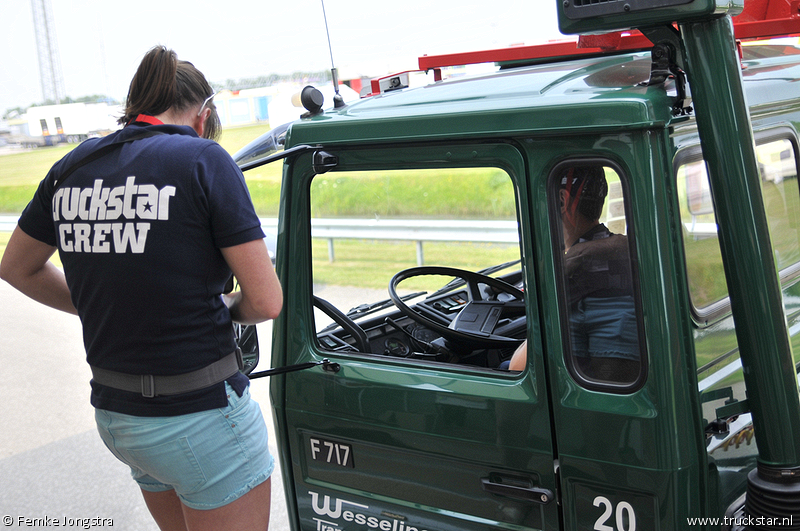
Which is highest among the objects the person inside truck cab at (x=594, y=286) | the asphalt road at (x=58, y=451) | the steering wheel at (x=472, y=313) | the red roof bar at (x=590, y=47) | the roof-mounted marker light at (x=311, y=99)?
the red roof bar at (x=590, y=47)

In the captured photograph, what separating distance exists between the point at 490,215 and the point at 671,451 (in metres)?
8.17

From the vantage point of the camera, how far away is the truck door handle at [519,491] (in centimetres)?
172

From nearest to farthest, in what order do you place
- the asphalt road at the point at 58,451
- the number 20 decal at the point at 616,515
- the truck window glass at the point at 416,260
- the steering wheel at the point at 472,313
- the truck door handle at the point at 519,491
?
1. the number 20 decal at the point at 616,515
2. the truck door handle at the point at 519,491
3. the steering wheel at the point at 472,313
4. the truck window glass at the point at 416,260
5. the asphalt road at the point at 58,451

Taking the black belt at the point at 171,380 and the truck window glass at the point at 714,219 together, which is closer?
the truck window glass at the point at 714,219

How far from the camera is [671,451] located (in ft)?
5.00

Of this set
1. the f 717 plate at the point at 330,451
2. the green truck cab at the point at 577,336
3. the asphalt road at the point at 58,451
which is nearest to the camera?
the green truck cab at the point at 577,336

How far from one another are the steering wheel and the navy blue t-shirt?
68cm

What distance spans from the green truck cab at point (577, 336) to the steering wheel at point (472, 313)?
3cm

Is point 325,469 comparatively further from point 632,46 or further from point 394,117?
point 632,46

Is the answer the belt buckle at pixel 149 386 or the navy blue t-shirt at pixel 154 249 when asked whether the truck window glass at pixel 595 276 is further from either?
the belt buckle at pixel 149 386

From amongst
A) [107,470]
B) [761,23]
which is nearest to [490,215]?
[107,470]

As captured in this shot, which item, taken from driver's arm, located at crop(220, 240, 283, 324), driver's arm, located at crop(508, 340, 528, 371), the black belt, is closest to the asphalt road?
the black belt

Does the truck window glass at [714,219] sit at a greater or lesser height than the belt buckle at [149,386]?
greater

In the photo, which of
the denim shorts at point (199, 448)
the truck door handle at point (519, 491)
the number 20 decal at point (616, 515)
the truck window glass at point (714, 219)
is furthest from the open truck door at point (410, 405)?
the truck window glass at point (714, 219)
